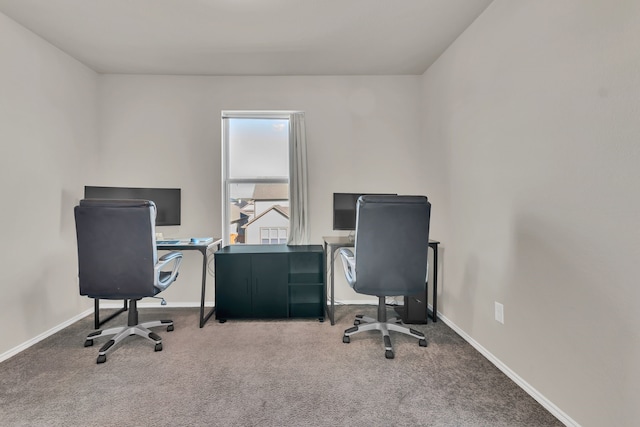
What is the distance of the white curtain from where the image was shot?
10.6 feet

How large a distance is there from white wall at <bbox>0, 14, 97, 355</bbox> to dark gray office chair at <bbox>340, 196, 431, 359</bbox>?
107 inches

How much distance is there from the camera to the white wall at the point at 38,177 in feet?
7.12

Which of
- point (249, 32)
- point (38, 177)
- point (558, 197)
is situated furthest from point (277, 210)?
point (558, 197)

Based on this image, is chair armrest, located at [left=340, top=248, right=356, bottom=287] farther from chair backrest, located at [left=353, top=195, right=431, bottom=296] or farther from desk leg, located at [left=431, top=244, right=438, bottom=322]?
desk leg, located at [left=431, top=244, right=438, bottom=322]

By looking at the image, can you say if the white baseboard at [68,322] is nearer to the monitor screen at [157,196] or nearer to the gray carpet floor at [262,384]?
the gray carpet floor at [262,384]

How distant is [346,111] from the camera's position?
328 cm

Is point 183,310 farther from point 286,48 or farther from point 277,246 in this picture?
point 286,48

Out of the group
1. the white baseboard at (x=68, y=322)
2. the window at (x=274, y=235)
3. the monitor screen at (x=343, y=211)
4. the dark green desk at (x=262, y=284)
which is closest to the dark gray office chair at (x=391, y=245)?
the dark green desk at (x=262, y=284)

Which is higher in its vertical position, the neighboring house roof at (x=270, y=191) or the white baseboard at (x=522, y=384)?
the neighboring house roof at (x=270, y=191)

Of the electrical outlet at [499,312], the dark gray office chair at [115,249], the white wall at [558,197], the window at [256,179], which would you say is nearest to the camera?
the white wall at [558,197]

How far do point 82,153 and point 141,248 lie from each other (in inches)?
64.4

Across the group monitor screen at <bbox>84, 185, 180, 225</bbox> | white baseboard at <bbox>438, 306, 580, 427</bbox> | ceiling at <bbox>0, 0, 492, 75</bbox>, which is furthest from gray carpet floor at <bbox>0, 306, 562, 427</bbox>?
ceiling at <bbox>0, 0, 492, 75</bbox>

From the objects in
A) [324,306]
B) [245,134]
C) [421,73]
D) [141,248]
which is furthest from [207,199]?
[421,73]

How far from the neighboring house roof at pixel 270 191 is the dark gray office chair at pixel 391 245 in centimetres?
146
